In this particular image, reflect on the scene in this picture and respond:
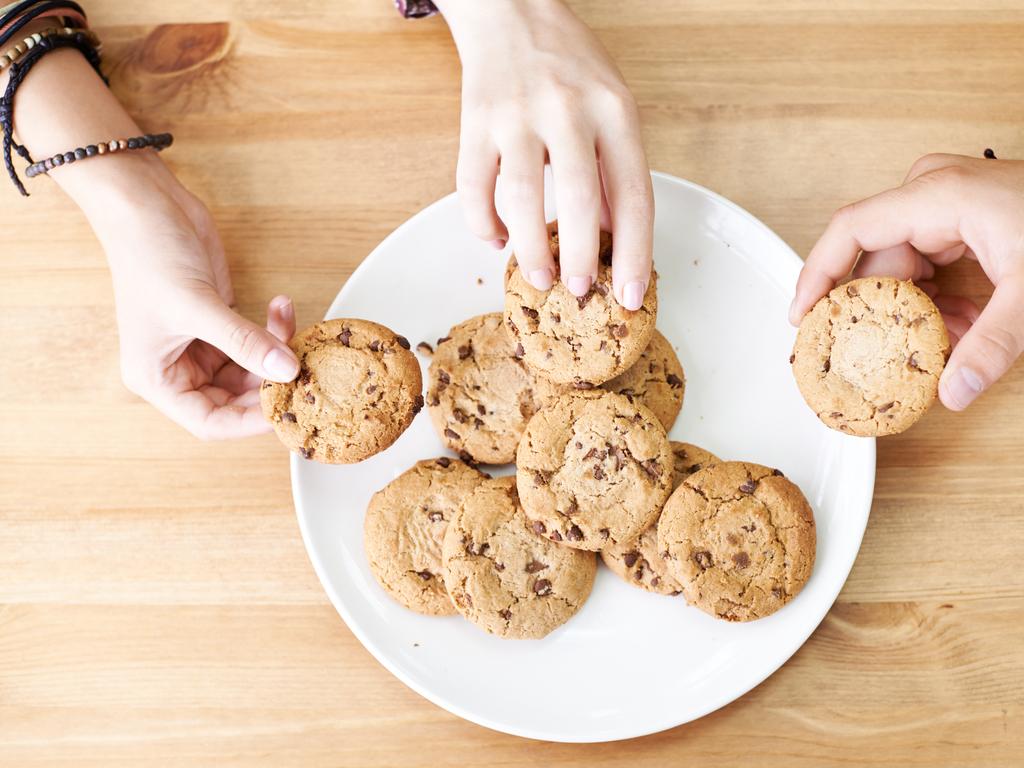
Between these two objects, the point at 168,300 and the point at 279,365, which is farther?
the point at 168,300

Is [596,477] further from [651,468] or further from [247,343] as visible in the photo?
[247,343]

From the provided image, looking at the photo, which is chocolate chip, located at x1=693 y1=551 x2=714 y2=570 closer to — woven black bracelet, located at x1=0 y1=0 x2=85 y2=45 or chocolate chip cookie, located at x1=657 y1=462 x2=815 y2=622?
chocolate chip cookie, located at x1=657 y1=462 x2=815 y2=622

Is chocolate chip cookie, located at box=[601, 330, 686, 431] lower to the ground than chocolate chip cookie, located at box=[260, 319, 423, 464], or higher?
lower

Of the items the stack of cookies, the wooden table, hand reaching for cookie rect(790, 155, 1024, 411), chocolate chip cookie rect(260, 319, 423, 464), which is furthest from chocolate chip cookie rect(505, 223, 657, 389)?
the wooden table

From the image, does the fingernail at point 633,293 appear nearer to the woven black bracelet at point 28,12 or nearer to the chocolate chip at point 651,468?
the chocolate chip at point 651,468

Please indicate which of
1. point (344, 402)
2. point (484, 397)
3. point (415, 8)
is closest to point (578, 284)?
point (484, 397)
